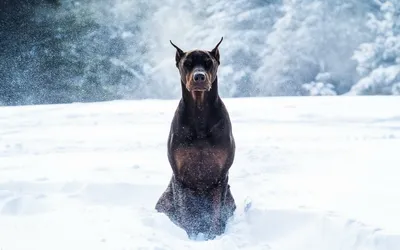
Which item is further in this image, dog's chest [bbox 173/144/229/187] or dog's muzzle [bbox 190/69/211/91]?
dog's chest [bbox 173/144/229/187]

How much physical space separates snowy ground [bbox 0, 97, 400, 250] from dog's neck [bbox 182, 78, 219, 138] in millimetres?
700

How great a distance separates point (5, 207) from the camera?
3.42 metres

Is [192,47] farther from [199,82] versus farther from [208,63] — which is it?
[199,82]

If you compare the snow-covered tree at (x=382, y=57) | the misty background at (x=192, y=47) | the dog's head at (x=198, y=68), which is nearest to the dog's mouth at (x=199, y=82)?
the dog's head at (x=198, y=68)

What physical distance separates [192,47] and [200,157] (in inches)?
767

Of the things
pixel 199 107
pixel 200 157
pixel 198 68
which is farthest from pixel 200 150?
pixel 198 68

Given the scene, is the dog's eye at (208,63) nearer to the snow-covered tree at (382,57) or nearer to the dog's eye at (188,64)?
the dog's eye at (188,64)

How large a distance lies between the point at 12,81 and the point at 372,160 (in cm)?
1931

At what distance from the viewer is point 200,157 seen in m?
3.56

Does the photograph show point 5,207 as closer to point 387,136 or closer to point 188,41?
Result: point 387,136

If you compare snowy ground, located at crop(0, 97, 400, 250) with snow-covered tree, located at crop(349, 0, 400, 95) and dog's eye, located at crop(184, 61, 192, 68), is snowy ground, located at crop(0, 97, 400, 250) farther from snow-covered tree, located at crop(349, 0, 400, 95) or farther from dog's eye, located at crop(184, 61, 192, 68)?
snow-covered tree, located at crop(349, 0, 400, 95)

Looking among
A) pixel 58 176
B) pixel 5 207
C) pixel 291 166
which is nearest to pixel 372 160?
pixel 291 166

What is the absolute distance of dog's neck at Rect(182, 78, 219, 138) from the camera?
358cm

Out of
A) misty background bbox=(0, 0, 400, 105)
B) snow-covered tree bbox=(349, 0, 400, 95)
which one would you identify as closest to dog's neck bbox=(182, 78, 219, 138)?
misty background bbox=(0, 0, 400, 105)
